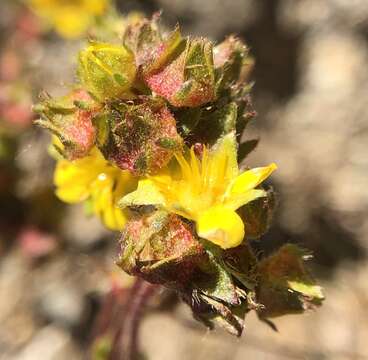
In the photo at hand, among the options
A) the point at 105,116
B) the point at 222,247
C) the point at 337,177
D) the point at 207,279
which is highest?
the point at 105,116

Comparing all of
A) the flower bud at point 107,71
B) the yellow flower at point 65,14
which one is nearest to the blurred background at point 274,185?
the yellow flower at point 65,14

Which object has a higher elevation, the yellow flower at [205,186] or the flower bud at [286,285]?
the yellow flower at [205,186]

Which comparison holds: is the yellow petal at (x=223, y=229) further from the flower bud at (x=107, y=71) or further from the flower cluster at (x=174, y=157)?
the flower bud at (x=107, y=71)

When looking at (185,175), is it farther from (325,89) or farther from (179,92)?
(325,89)

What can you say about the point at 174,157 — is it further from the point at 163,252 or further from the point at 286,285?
the point at 286,285

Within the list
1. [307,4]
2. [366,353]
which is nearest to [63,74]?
[307,4]

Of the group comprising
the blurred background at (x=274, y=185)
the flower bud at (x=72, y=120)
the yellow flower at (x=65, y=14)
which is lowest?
the blurred background at (x=274, y=185)
